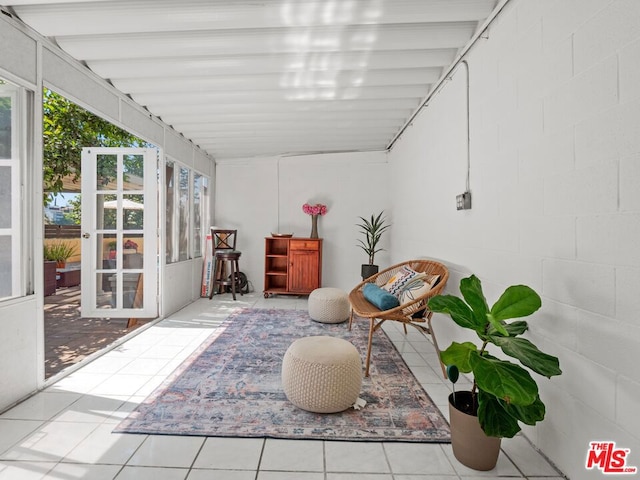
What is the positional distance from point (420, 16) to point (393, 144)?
3073 mm

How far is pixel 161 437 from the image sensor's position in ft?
5.61

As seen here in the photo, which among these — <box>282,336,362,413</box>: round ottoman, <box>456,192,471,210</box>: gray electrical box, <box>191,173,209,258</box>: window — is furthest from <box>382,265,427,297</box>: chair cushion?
<box>191,173,209,258</box>: window

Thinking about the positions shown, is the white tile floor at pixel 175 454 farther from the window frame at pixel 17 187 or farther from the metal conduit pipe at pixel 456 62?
the metal conduit pipe at pixel 456 62

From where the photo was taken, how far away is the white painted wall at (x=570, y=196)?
1217mm

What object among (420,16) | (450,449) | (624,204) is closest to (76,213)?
(420,16)

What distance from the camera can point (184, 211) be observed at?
486 cm

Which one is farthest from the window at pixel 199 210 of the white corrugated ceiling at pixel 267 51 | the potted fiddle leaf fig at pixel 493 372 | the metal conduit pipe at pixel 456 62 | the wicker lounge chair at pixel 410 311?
Result: the potted fiddle leaf fig at pixel 493 372

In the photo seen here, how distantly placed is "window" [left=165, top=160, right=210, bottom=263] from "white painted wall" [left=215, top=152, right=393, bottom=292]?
496mm

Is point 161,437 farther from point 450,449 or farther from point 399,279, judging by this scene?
point 399,279

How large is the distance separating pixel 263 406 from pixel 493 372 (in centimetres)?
141

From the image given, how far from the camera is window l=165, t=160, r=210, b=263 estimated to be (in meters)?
4.39

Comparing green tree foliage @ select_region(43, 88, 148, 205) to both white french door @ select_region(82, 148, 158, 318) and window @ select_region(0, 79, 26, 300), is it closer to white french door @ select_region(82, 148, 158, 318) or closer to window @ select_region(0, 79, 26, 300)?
white french door @ select_region(82, 148, 158, 318)

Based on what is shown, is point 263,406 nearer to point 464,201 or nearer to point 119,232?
point 464,201

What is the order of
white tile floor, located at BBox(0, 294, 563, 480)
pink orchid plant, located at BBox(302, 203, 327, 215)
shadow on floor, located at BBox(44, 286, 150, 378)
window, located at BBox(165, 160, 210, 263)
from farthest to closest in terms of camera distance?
pink orchid plant, located at BBox(302, 203, 327, 215)
window, located at BBox(165, 160, 210, 263)
shadow on floor, located at BBox(44, 286, 150, 378)
white tile floor, located at BBox(0, 294, 563, 480)
